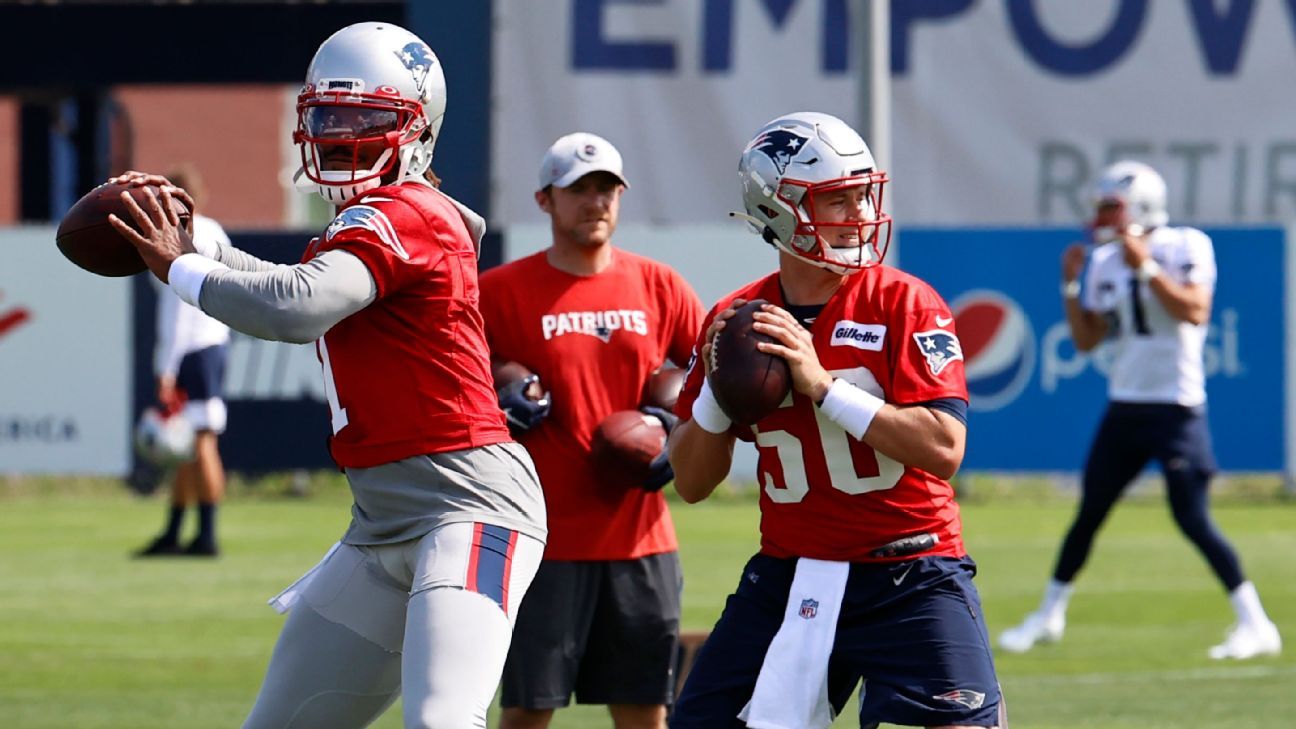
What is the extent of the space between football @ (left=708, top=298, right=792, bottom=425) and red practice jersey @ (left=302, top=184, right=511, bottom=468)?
0.63 m

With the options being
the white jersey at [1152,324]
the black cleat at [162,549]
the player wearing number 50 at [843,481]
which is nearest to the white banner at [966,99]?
the black cleat at [162,549]

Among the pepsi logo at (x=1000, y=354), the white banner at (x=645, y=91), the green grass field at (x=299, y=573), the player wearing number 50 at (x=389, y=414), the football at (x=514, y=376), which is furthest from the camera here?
the white banner at (x=645, y=91)

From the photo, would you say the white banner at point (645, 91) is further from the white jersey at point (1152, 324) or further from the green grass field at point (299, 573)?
the white jersey at point (1152, 324)

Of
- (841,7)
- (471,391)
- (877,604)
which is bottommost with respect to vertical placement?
(877,604)

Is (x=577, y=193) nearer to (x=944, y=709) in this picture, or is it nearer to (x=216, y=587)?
(x=944, y=709)

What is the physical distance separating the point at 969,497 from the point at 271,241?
19.7ft

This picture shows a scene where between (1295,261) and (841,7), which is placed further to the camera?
(841,7)

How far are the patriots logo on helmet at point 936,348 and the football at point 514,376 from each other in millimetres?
2100

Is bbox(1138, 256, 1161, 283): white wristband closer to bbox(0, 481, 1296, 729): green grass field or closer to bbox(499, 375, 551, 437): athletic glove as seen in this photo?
bbox(0, 481, 1296, 729): green grass field

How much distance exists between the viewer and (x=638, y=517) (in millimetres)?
7043

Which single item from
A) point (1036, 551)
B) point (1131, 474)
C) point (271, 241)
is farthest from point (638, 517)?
point (271, 241)

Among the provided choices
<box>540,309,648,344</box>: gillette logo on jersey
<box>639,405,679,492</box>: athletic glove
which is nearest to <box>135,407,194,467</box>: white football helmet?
<box>540,309,648,344</box>: gillette logo on jersey

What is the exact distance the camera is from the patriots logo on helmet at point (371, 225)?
5.07 meters

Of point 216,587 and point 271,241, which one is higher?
point 271,241
